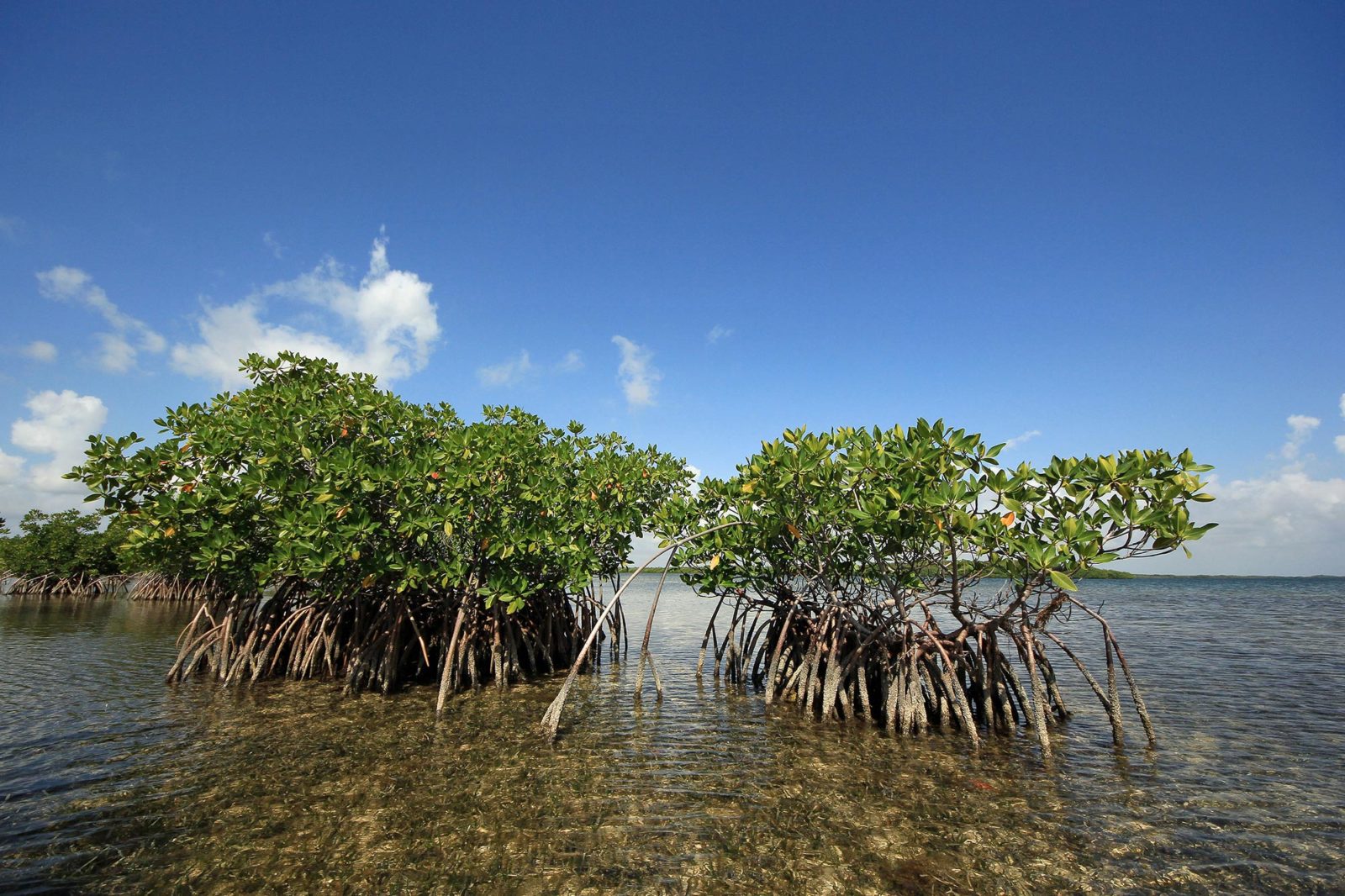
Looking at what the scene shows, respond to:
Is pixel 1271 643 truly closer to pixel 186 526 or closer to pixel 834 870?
pixel 834 870

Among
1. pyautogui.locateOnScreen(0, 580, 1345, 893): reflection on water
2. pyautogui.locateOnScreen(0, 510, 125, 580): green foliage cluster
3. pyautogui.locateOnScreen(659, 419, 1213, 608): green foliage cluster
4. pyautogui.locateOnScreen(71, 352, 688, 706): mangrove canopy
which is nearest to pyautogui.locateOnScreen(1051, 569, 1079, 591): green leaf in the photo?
pyautogui.locateOnScreen(659, 419, 1213, 608): green foliage cluster

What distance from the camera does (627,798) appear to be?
5.94 metres

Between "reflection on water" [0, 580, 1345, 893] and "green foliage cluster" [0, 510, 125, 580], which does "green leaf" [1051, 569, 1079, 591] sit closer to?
"reflection on water" [0, 580, 1345, 893]

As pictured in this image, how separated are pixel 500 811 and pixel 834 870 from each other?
298 cm

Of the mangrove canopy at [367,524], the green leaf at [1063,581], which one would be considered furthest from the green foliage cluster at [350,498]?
the green leaf at [1063,581]

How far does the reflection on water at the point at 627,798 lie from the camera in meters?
4.59

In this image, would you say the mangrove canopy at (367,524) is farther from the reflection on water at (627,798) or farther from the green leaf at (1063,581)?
the green leaf at (1063,581)

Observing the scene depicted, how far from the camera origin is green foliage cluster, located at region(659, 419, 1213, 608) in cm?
659

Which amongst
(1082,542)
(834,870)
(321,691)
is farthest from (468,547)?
(1082,542)

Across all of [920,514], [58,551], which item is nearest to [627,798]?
[920,514]

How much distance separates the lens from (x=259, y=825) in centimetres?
520

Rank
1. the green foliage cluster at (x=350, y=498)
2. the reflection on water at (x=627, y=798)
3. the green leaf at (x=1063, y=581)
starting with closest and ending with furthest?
the reflection on water at (x=627, y=798), the green leaf at (x=1063, y=581), the green foliage cluster at (x=350, y=498)

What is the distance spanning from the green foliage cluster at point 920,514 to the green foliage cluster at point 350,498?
7.95ft

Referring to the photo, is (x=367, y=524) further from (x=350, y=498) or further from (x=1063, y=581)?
A: (x=1063, y=581)
